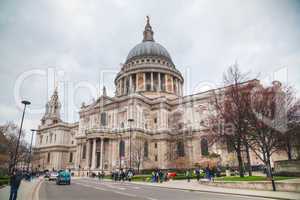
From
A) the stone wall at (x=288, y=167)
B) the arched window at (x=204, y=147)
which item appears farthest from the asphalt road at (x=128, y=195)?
the arched window at (x=204, y=147)

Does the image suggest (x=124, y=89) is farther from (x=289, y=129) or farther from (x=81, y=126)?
(x=289, y=129)

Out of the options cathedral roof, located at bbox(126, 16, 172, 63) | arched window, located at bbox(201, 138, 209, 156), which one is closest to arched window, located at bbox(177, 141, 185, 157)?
arched window, located at bbox(201, 138, 209, 156)

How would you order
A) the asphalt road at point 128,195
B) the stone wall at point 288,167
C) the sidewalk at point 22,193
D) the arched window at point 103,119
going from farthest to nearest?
the arched window at point 103,119, the stone wall at point 288,167, the sidewalk at point 22,193, the asphalt road at point 128,195

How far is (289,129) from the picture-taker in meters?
26.0

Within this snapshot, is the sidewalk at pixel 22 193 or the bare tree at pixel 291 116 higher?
the bare tree at pixel 291 116

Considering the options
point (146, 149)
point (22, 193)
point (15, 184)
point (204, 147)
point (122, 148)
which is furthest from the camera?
point (146, 149)

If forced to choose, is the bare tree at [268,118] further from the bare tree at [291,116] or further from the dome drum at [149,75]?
the dome drum at [149,75]

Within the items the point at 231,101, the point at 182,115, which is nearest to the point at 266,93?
the point at 231,101

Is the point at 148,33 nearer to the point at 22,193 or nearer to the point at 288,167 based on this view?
the point at 288,167

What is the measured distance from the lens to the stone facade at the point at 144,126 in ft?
171

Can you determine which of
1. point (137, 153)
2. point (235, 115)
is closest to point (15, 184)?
point (235, 115)

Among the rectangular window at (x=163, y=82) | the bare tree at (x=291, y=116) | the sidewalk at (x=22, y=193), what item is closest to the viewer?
the sidewalk at (x=22, y=193)

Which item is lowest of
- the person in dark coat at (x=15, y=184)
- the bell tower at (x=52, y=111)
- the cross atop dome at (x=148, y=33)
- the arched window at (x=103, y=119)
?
the person in dark coat at (x=15, y=184)

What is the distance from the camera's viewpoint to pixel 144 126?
57.5 metres
